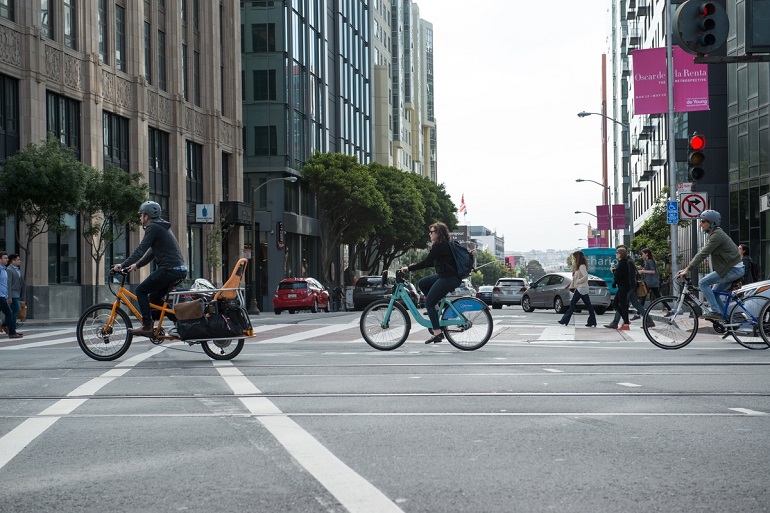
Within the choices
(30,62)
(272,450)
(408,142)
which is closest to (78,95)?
(30,62)

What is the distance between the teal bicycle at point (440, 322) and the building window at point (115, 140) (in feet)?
87.9

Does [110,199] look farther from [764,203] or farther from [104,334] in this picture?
[764,203]

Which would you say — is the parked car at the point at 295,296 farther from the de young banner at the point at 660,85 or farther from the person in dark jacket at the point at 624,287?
the person in dark jacket at the point at 624,287

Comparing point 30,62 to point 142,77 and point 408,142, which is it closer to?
point 142,77

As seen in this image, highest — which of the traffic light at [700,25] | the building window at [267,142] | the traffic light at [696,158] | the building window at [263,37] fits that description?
the building window at [263,37]

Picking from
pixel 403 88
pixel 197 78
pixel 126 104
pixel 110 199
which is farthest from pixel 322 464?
pixel 403 88

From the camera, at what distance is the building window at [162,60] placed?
4519cm

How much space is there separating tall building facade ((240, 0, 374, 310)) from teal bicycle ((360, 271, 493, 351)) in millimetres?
39812

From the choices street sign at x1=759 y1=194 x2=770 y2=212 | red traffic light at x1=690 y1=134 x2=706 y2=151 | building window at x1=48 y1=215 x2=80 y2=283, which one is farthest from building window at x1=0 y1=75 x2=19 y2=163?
street sign at x1=759 y1=194 x2=770 y2=212

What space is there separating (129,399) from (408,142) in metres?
108

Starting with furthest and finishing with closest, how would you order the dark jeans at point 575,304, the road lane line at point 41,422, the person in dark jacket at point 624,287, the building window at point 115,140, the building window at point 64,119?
1. the building window at point 115,140
2. the building window at point 64,119
3. the dark jeans at point 575,304
4. the person in dark jacket at point 624,287
5. the road lane line at point 41,422

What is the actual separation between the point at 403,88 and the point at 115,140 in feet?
249

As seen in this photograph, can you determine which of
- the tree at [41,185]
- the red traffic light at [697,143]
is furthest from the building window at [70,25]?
the red traffic light at [697,143]

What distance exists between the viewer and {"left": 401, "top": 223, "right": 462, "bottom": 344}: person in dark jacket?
1433 centimetres
